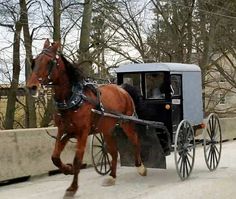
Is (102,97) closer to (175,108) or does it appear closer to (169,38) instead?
(175,108)

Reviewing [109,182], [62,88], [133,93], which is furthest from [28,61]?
[62,88]

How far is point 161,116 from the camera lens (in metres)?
11.4

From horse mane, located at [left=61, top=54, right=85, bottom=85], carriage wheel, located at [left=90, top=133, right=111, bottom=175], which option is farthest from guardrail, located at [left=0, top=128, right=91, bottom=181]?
horse mane, located at [left=61, top=54, right=85, bottom=85]

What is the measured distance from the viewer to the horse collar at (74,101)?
886 cm

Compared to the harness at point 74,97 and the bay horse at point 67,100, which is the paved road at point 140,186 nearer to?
the bay horse at point 67,100

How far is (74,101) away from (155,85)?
306 cm

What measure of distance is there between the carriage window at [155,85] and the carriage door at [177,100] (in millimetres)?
Result: 363

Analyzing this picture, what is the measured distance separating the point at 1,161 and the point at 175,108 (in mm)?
3877

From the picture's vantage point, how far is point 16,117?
83.9 ft

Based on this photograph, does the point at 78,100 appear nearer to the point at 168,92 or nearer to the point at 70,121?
the point at 70,121

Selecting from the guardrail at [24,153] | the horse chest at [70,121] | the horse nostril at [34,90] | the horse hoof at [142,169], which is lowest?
the horse hoof at [142,169]

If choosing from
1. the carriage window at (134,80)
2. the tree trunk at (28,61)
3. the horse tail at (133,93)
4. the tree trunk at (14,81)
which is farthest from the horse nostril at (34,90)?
the tree trunk at (14,81)

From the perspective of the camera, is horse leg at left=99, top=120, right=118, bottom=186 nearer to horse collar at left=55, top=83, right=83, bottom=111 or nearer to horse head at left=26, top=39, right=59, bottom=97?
horse collar at left=55, top=83, right=83, bottom=111

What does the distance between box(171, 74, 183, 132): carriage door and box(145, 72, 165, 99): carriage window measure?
14.3 inches
